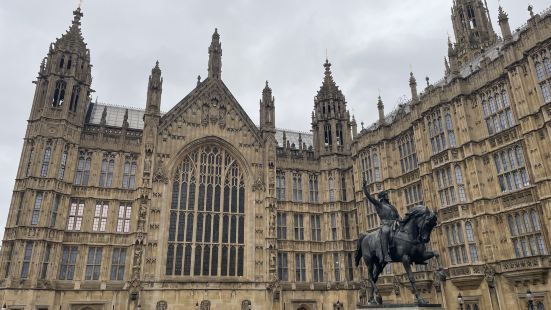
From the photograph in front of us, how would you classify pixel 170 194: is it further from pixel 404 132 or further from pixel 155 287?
pixel 404 132

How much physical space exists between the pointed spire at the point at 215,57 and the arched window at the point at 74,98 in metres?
12.9

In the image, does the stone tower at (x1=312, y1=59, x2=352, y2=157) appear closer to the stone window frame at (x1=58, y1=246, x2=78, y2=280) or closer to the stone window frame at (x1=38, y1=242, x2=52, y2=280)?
the stone window frame at (x1=58, y1=246, x2=78, y2=280)

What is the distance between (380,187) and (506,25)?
16.6 meters

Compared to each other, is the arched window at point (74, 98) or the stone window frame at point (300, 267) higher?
the arched window at point (74, 98)

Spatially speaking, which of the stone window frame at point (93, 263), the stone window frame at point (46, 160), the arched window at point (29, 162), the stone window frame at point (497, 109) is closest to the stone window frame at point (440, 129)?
the stone window frame at point (497, 109)

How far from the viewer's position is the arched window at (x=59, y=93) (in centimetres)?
3609

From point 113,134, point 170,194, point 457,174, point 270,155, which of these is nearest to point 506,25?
point 457,174

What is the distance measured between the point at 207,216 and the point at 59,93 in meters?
17.5

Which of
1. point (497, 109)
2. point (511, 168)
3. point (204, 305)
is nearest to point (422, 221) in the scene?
point (511, 168)

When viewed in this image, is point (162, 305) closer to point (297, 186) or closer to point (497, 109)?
point (297, 186)

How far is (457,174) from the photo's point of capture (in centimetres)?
2956

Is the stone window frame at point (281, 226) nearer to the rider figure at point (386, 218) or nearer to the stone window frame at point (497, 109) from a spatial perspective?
the stone window frame at point (497, 109)

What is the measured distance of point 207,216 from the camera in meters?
37.6

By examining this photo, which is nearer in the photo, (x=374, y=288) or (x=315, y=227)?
(x=374, y=288)
